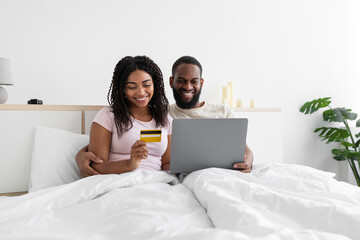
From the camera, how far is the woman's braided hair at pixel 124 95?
157 cm

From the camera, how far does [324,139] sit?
10.2 ft

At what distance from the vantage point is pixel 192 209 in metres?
0.98

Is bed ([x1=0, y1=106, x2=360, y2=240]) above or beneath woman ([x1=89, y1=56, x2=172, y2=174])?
beneath

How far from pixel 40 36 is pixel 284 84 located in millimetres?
2277

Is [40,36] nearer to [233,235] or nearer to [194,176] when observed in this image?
[194,176]

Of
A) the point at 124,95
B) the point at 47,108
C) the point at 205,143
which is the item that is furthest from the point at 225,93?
the point at 47,108

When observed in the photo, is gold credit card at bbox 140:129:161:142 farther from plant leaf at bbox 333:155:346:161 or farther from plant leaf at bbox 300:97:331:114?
plant leaf at bbox 333:155:346:161

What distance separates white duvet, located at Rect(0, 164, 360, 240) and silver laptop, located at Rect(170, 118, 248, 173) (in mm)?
130

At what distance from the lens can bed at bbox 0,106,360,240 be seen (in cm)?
75

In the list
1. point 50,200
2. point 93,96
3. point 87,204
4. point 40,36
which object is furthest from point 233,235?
point 40,36

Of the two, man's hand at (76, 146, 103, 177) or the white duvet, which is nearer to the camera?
the white duvet

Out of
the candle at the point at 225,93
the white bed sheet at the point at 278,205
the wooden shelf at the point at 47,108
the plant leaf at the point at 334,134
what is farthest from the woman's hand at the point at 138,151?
the plant leaf at the point at 334,134

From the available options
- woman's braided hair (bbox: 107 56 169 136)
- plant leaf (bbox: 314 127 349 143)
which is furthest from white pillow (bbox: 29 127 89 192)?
plant leaf (bbox: 314 127 349 143)

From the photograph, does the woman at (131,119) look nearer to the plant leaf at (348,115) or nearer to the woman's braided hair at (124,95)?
the woman's braided hair at (124,95)
